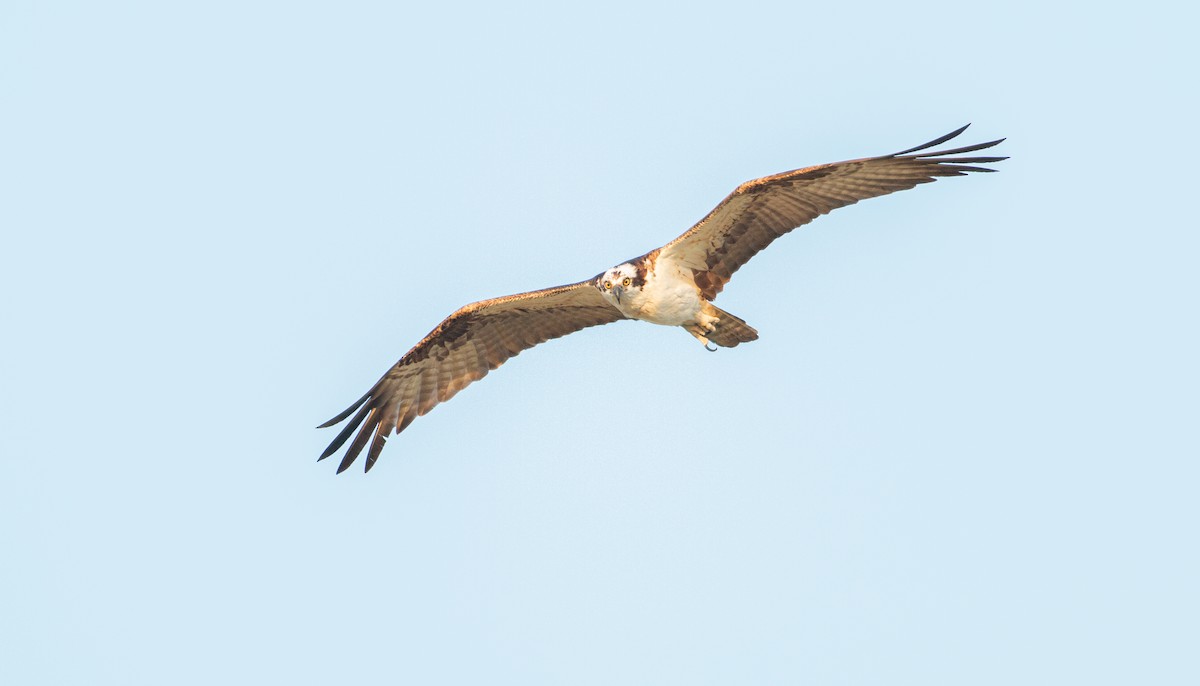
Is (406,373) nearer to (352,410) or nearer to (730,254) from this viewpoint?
(352,410)

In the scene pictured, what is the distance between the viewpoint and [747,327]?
Result: 17.0 m

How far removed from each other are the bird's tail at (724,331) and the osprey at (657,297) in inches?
0.4

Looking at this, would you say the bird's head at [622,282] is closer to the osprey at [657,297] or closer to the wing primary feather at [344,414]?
the osprey at [657,297]

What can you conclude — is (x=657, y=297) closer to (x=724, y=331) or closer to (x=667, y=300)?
(x=667, y=300)

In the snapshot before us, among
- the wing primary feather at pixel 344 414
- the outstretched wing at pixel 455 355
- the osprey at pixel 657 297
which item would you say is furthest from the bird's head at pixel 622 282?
the wing primary feather at pixel 344 414

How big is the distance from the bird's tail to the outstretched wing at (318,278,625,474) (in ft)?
4.68

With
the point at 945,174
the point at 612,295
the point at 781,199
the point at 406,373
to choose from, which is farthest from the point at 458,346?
the point at 945,174

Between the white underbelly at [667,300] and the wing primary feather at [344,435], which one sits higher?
the white underbelly at [667,300]

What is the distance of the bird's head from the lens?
55.0 ft

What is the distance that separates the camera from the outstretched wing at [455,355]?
1822 cm

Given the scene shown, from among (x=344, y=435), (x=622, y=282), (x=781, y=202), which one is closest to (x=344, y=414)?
(x=344, y=435)

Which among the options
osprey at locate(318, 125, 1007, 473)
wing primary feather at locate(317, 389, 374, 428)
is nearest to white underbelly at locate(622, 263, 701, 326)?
osprey at locate(318, 125, 1007, 473)

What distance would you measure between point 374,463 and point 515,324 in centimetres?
221

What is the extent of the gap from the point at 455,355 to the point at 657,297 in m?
2.93
